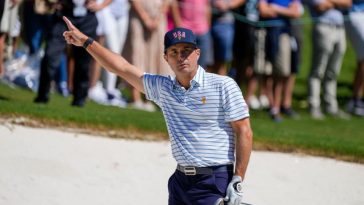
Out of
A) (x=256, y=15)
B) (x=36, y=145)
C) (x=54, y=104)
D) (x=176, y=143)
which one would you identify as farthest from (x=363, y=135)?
(x=176, y=143)

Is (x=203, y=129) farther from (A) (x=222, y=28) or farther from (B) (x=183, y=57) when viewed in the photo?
(A) (x=222, y=28)

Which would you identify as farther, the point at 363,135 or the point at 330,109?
the point at 330,109

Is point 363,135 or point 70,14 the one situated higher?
point 70,14

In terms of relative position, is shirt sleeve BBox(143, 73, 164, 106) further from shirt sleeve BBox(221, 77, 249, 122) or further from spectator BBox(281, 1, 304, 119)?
spectator BBox(281, 1, 304, 119)

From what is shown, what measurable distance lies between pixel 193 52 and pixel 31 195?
3.09 metres

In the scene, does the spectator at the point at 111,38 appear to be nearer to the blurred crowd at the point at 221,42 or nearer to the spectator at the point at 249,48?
the blurred crowd at the point at 221,42

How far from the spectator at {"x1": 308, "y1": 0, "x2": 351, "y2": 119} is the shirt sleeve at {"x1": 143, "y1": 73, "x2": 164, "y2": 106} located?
8.01 meters

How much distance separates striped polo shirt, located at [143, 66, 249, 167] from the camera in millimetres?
6273

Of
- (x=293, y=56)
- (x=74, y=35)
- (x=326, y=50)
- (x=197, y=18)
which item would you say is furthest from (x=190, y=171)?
(x=326, y=50)

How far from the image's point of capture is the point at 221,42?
547 inches

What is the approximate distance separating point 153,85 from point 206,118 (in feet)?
1.94

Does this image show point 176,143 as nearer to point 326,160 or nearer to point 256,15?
point 326,160

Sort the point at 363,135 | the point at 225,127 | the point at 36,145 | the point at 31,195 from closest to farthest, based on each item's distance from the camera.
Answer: the point at 225,127 → the point at 31,195 → the point at 36,145 → the point at 363,135

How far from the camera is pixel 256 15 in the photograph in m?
14.0
